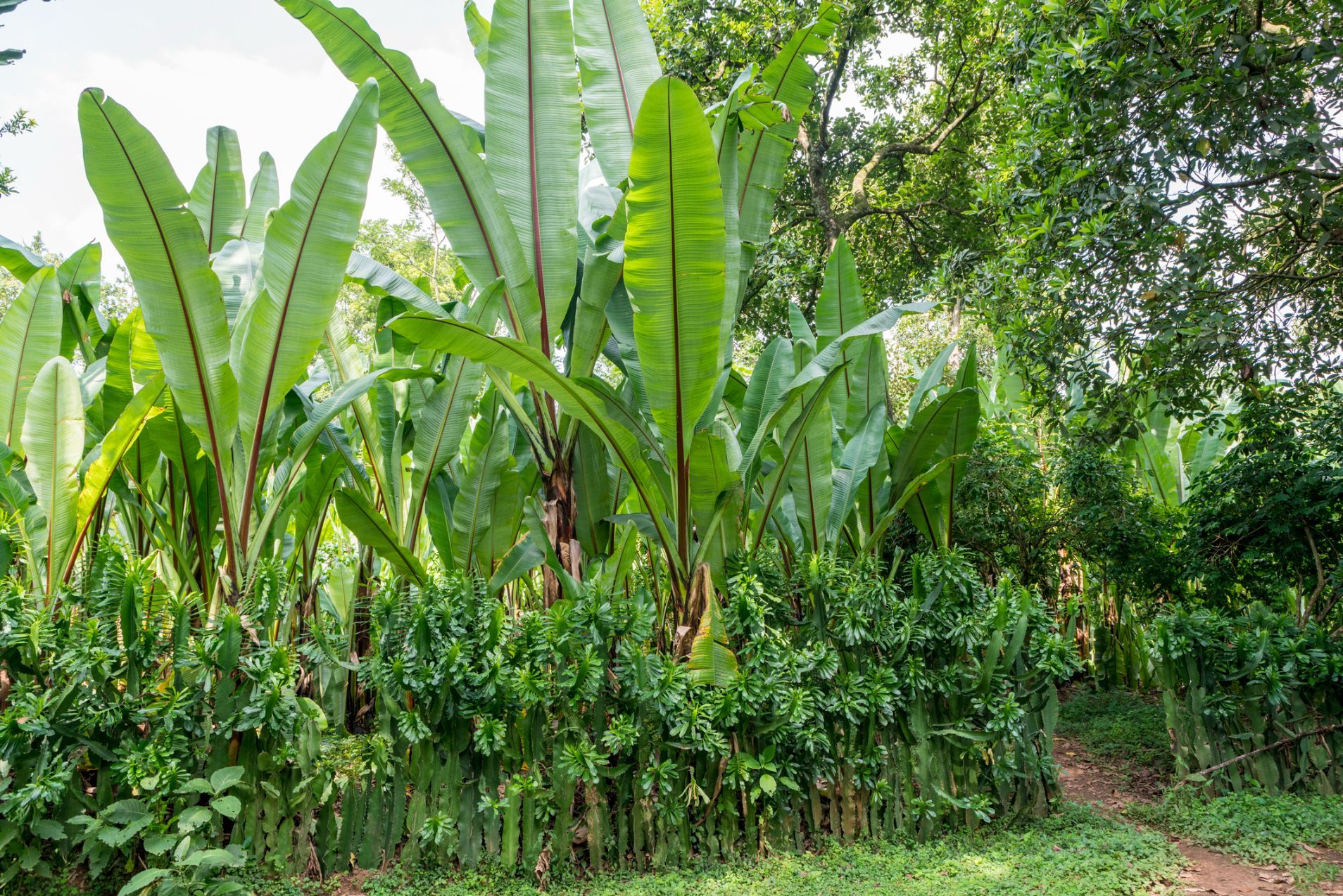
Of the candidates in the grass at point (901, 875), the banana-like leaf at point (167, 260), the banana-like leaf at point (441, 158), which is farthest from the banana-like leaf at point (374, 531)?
the grass at point (901, 875)

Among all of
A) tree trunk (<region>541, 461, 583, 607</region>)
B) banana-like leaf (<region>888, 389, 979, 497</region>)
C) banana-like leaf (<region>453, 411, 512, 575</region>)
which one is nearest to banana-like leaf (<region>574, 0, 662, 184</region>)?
banana-like leaf (<region>453, 411, 512, 575</region>)

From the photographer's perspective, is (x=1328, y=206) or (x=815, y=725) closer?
(x=815, y=725)

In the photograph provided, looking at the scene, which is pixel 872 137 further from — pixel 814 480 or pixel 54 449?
pixel 54 449

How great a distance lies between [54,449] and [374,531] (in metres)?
1.25

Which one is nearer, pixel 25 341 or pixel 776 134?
pixel 25 341

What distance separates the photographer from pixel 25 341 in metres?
3.59

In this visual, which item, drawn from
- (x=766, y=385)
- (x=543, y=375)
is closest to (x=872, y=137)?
(x=766, y=385)

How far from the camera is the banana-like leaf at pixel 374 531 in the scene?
10.9 ft

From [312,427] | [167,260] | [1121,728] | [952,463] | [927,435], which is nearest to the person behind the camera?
[167,260]

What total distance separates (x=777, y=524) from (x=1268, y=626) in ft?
8.15

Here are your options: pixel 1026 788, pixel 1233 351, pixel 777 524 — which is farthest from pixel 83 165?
pixel 1233 351

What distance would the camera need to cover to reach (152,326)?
2.93 m

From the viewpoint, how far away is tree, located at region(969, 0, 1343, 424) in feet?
12.6

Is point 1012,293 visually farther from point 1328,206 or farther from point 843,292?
point 1328,206
